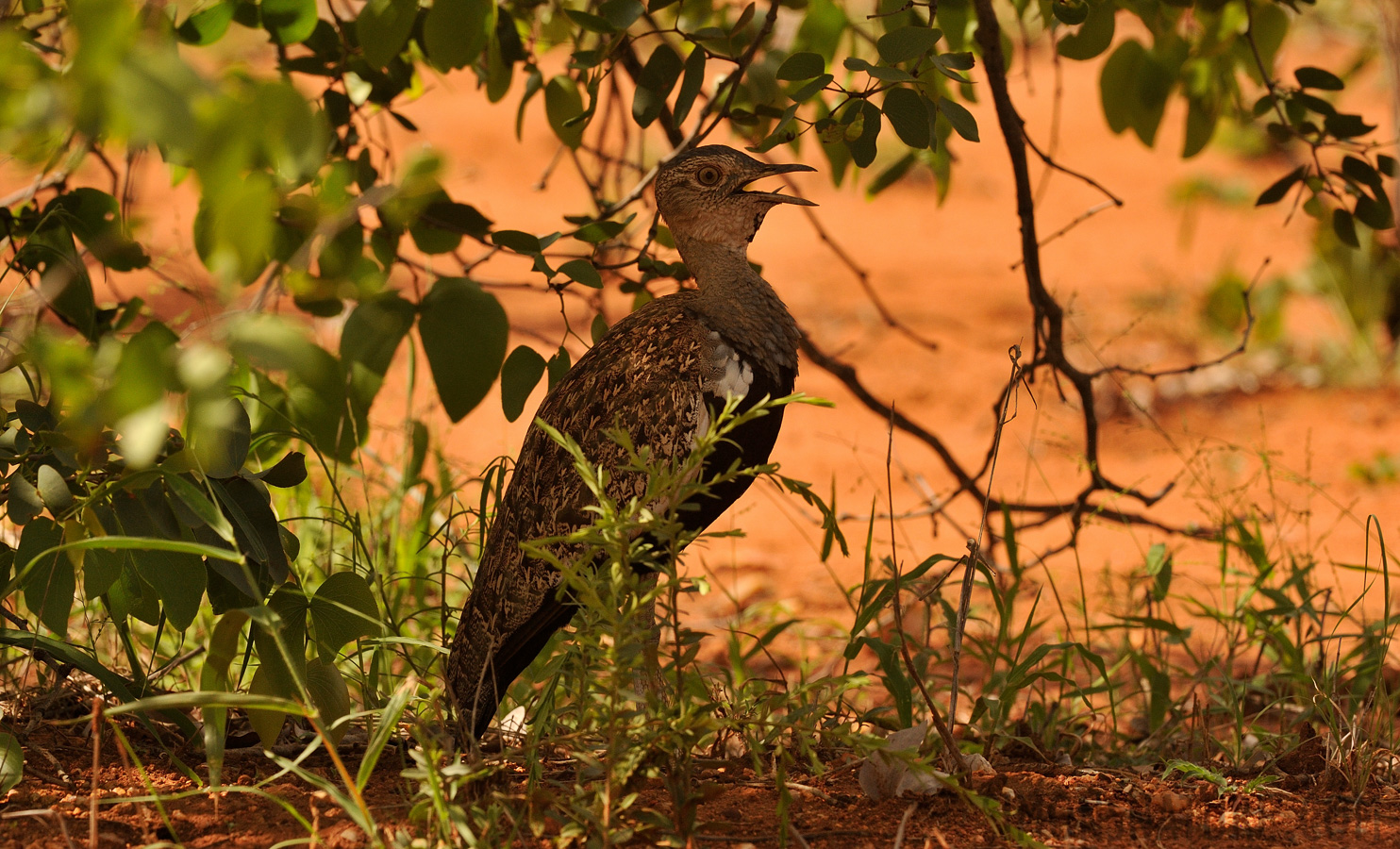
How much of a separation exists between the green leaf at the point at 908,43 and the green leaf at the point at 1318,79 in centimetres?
140

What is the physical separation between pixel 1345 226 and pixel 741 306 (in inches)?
72.8

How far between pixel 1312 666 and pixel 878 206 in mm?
10778

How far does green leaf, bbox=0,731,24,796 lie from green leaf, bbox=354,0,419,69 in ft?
5.24

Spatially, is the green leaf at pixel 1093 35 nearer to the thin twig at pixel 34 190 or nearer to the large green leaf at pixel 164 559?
the large green leaf at pixel 164 559

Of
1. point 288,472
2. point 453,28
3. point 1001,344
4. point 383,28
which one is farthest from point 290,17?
point 1001,344

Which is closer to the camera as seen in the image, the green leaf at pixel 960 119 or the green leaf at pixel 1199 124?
the green leaf at pixel 960 119

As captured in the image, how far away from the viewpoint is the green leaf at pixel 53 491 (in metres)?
2.14

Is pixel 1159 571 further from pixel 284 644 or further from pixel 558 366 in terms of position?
pixel 284 644

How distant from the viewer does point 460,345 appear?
104 inches

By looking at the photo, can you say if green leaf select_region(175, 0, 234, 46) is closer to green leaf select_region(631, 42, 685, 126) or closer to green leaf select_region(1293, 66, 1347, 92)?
green leaf select_region(631, 42, 685, 126)

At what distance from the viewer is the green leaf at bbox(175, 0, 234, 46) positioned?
2.83 meters

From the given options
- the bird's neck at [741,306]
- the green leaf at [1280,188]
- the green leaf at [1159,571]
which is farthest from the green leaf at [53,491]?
the green leaf at [1280,188]

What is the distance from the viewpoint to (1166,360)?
8414 millimetres

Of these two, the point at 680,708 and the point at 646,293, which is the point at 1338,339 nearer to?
the point at 646,293
